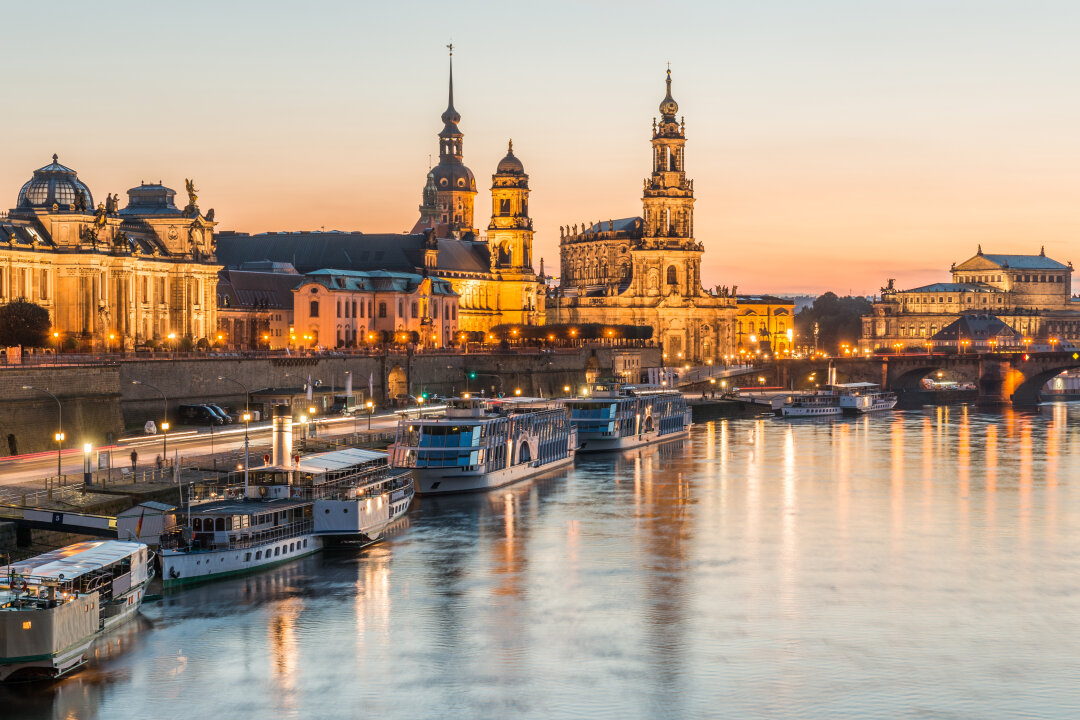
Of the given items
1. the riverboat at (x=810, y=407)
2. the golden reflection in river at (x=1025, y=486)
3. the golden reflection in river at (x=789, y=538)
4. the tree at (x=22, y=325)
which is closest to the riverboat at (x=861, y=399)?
the riverboat at (x=810, y=407)

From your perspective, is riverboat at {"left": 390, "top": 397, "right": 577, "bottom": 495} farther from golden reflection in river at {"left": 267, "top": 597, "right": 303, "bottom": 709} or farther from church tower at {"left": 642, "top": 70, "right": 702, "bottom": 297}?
church tower at {"left": 642, "top": 70, "right": 702, "bottom": 297}

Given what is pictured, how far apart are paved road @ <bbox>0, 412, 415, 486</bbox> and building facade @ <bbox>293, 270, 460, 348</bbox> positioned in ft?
143

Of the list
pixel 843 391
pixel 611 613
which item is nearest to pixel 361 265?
pixel 843 391

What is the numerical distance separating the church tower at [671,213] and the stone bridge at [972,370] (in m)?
17.8

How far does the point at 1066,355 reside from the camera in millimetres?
142125

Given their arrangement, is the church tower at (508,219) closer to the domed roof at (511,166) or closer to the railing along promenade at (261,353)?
the domed roof at (511,166)

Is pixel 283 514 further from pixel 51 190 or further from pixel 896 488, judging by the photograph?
pixel 51 190

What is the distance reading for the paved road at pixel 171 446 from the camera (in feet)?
165

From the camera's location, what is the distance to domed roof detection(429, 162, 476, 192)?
19688 cm

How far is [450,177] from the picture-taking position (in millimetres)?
197625

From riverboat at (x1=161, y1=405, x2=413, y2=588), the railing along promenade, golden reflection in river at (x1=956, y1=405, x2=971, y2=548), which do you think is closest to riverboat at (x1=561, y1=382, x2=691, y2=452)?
the railing along promenade

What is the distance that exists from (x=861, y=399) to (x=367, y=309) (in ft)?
157

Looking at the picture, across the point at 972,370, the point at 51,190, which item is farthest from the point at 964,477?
the point at 972,370

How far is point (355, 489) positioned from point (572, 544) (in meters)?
8.58
